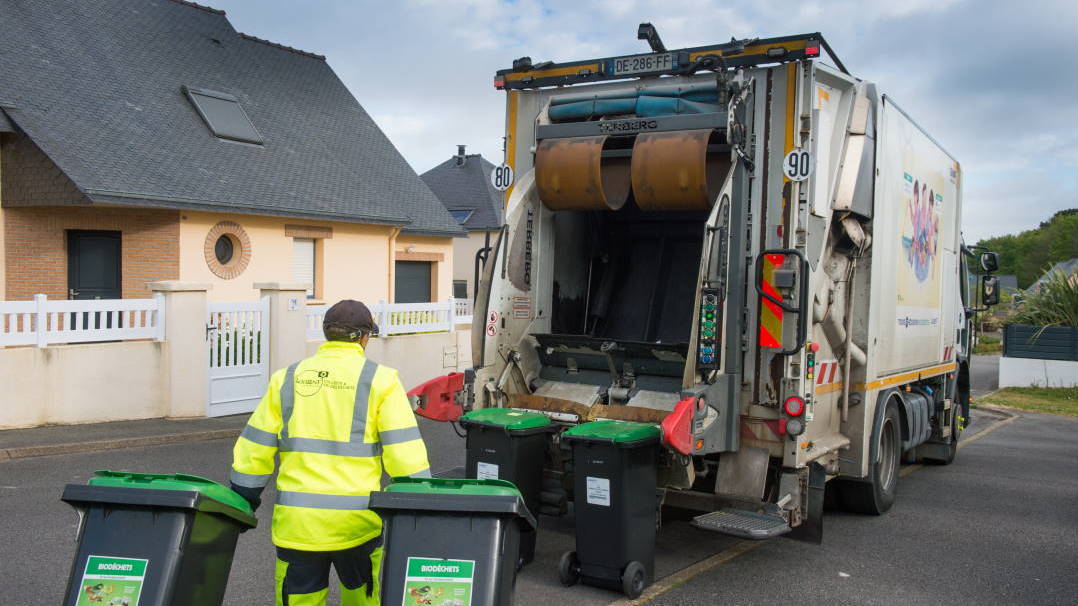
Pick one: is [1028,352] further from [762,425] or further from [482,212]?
[482,212]

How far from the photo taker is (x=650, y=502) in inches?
213

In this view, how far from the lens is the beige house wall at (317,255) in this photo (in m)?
16.2

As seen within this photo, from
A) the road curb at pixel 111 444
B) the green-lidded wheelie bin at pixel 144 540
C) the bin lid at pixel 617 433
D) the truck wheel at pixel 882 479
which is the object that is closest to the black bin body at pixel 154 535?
the green-lidded wheelie bin at pixel 144 540

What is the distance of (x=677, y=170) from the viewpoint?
6160 mm

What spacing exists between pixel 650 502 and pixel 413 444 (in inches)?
83.6

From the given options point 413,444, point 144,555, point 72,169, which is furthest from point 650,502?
point 72,169

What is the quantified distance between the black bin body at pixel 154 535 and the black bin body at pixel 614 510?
89.6 inches

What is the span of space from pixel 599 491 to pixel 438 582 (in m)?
1.91

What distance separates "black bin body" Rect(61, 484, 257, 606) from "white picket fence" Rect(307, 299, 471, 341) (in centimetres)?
957

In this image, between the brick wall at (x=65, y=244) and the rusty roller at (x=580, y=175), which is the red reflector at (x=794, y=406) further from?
the brick wall at (x=65, y=244)

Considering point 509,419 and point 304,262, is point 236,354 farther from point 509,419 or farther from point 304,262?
point 304,262

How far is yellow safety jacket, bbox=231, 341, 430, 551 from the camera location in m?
3.60

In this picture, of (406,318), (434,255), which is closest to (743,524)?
(406,318)

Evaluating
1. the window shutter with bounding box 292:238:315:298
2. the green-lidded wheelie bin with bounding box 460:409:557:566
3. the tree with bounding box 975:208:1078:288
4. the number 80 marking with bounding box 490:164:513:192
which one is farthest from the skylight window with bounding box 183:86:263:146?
the tree with bounding box 975:208:1078:288
